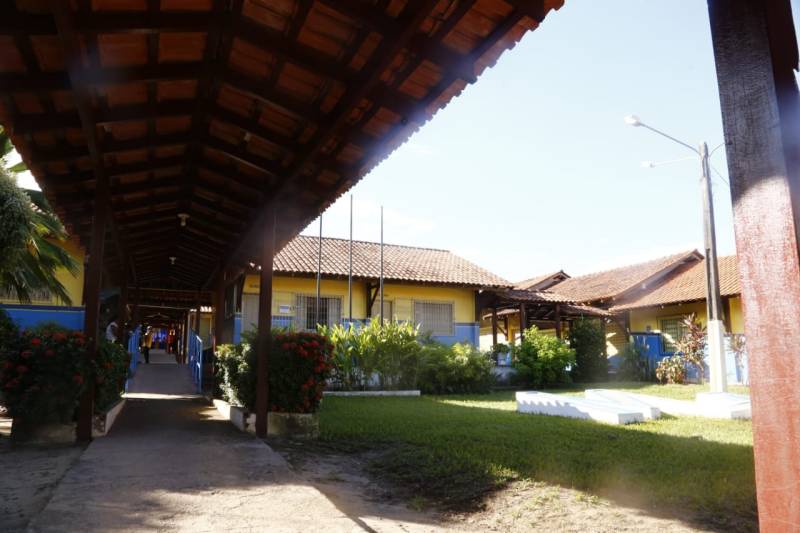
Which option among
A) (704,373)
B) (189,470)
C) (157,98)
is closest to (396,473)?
(189,470)

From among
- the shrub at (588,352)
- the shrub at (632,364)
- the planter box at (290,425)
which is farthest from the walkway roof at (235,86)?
the shrub at (632,364)

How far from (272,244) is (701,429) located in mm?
6833

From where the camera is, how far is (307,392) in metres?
7.68

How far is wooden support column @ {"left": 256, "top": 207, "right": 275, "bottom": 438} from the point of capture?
7.52m

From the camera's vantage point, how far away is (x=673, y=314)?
24.1 metres

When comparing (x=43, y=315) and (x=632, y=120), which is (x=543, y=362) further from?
(x=43, y=315)

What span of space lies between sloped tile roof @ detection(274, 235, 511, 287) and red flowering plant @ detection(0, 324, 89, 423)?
1182 cm

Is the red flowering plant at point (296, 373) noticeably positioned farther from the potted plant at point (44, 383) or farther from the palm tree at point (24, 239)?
the palm tree at point (24, 239)

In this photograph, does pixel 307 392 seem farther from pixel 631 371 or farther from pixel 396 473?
pixel 631 371

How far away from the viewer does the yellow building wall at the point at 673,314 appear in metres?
21.2

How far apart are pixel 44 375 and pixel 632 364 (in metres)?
19.4

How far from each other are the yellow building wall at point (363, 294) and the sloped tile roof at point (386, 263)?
22.2 inches

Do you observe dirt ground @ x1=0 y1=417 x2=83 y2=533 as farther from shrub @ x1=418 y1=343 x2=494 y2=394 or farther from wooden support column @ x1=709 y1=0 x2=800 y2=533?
shrub @ x1=418 y1=343 x2=494 y2=394

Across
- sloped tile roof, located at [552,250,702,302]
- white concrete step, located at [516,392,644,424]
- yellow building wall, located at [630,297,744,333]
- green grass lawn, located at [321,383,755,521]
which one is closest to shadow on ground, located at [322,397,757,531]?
green grass lawn, located at [321,383,755,521]
